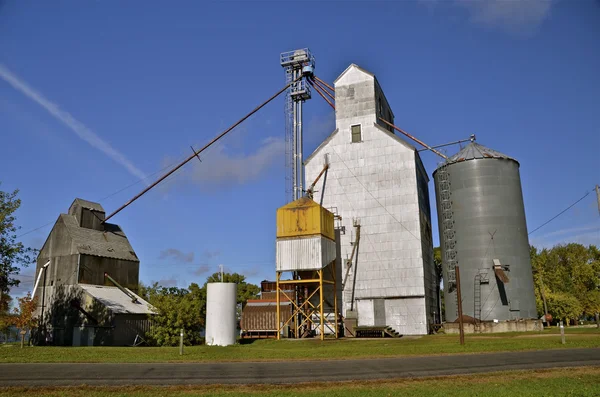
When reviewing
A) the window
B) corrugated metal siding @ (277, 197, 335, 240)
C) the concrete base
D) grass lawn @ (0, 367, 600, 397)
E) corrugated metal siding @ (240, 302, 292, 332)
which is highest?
the window

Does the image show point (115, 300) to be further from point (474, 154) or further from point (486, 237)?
point (474, 154)

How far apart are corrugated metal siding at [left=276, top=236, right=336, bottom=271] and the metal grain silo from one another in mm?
14814

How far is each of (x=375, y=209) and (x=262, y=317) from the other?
16.1m

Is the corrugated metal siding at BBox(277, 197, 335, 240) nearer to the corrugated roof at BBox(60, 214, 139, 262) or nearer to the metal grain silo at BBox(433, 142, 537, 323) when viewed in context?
the metal grain silo at BBox(433, 142, 537, 323)

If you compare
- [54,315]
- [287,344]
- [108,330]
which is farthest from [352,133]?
[54,315]

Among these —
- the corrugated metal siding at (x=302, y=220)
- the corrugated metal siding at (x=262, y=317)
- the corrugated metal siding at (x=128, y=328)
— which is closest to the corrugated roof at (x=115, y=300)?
the corrugated metal siding at (x=128, y=328)

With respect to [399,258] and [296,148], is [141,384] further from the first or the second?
[296,148]

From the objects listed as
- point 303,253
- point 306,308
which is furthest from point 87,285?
point 303,253

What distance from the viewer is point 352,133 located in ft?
167

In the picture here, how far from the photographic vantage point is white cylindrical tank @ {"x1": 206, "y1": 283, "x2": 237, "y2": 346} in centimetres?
3559

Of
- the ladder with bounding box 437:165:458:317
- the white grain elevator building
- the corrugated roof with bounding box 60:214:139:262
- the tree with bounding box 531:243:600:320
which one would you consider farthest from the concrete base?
the corrugated roof with bounding box 60:214:139:262

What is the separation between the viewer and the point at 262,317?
48.3 meters

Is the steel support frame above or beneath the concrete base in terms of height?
above

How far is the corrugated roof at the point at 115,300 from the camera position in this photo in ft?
149
